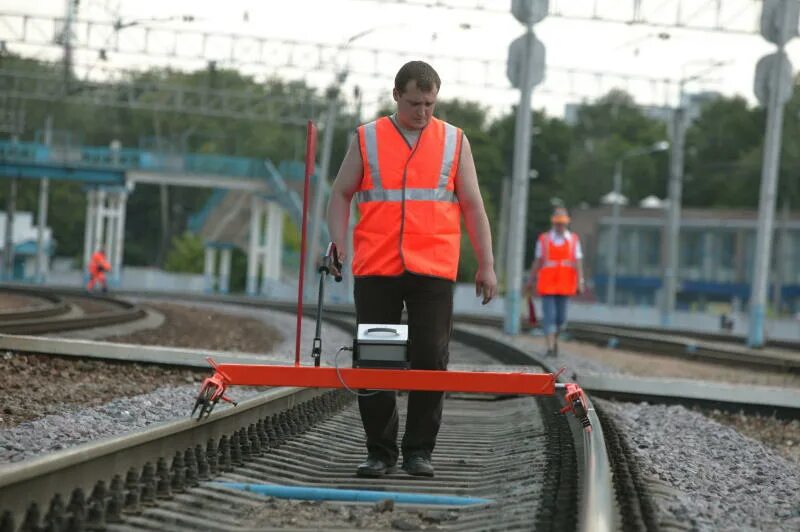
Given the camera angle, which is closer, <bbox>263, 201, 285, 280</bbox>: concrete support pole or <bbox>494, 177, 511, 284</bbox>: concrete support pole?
<bbox>263, 201, 285, 280</bbox>: concrete support pole

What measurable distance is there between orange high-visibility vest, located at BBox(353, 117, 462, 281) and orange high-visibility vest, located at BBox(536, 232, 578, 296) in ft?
34.6

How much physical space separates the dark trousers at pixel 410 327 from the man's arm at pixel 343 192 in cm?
25

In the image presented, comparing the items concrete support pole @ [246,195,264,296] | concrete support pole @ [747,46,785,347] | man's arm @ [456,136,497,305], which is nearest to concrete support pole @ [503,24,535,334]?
concrete support pole @ [747,46,785,347]

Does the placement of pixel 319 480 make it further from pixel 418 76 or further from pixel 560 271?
pixel 560 271

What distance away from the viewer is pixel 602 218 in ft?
378

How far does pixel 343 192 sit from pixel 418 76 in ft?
2.26

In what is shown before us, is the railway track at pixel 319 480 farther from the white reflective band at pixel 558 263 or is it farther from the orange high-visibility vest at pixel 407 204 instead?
the white reflective band at pixel 558 263

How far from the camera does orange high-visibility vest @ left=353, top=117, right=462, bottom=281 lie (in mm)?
6637

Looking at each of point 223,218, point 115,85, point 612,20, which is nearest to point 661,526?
point 612,20

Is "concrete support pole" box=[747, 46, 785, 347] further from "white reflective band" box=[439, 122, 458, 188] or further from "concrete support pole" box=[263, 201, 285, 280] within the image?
"concrete support pole" box=[263, 201, 285, 280]

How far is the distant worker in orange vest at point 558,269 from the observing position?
56.5ft

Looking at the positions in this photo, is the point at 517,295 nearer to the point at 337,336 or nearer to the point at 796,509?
the point at 337,336

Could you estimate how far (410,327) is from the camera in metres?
6.82

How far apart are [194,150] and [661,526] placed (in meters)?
123
